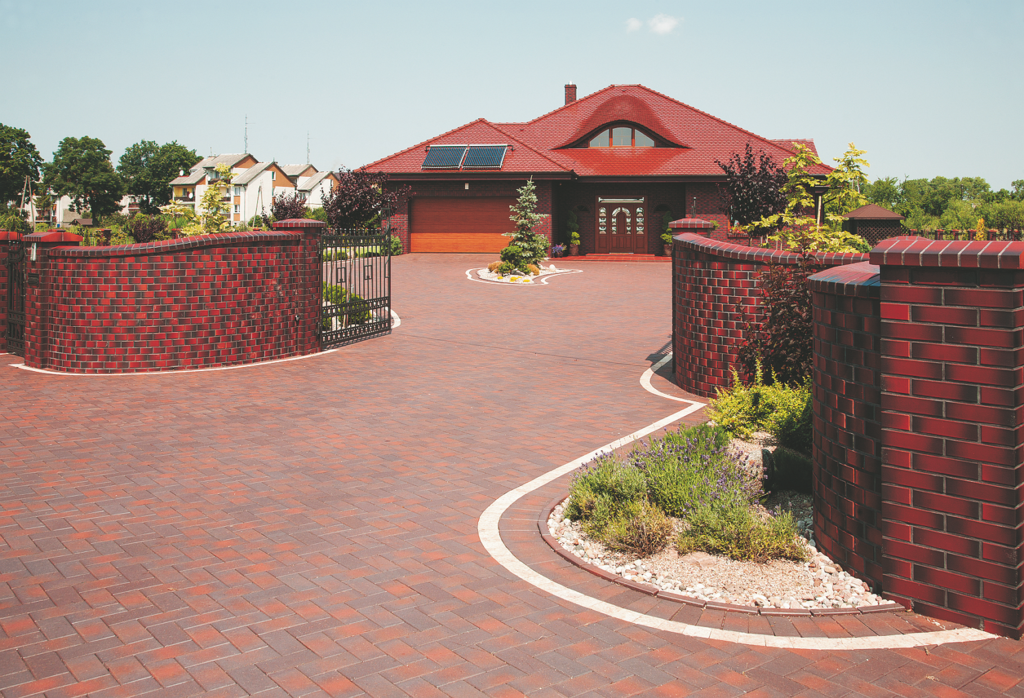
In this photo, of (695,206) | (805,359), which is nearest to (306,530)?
(805,359)

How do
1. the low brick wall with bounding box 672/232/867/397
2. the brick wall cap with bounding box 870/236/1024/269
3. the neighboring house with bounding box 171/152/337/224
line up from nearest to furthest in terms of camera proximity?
the brick wall cap with bounding box 870/236/1024/269
the low brick wall with bounding box 672/232/867/397
the neighboring house with bounding box 171/152/337/224

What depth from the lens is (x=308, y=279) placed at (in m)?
14.2

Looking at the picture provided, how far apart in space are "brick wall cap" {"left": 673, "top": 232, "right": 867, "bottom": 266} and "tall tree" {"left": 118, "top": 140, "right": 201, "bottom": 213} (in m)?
122

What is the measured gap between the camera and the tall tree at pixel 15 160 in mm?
87312

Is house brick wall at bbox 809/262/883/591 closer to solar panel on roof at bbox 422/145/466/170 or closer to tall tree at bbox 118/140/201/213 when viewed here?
solar panel on roof at bbox 422/145/466/170

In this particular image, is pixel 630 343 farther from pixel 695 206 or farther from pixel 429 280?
pixel 695 206

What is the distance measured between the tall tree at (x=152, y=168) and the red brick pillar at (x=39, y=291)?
116 metres

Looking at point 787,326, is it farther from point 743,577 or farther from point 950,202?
→ point 950,202

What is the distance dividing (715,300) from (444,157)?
93.3 ft

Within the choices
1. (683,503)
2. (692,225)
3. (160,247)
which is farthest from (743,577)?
(160,247)

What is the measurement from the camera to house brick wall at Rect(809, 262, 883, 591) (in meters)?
4.96

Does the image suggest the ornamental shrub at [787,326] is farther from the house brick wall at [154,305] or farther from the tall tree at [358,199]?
the tall tree at [358,199]

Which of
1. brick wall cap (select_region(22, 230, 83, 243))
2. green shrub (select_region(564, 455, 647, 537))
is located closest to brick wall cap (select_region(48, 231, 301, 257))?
brick wall cap (select_region(22, 230, 83, 243))

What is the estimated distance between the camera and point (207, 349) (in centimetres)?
1300
